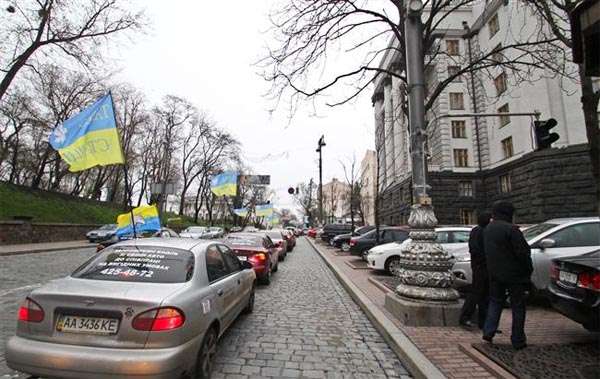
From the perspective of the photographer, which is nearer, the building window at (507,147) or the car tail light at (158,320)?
the car tail light at (158,320)

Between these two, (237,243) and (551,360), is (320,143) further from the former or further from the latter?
(551,360)

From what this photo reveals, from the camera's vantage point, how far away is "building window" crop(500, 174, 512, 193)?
2895 centimetres

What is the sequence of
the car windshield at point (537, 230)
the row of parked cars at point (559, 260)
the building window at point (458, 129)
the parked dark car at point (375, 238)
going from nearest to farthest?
the row of parked cars at point (559, 260) → the car windshield at point (537, 230) → the parked dark car at point (375, 238) → the building window at point (458, 129)

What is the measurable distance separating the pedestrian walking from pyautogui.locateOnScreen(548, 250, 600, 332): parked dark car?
914mm

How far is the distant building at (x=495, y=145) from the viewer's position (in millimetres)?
23312

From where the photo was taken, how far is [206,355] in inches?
167

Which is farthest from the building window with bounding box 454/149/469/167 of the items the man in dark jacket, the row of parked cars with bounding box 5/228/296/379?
the row of parked cars with bounding box 5/228/296/379

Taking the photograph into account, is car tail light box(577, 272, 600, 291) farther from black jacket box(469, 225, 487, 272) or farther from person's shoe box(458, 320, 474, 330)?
person's shoe box(458, 320, 474, 330)

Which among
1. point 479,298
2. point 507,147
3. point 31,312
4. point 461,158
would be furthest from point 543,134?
point 461,158

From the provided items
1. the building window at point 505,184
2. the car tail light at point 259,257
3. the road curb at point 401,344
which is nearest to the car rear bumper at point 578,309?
the road curb at point 401,344

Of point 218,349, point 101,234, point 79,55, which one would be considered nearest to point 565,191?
point 218,349

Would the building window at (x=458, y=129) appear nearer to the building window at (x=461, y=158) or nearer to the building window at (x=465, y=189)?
the building window at (x=461, y=158)

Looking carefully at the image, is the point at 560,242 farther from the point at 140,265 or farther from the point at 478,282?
the point at 140,265

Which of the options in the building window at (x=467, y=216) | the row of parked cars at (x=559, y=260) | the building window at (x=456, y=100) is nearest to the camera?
the row of parked cars at (x=559, y=260)
